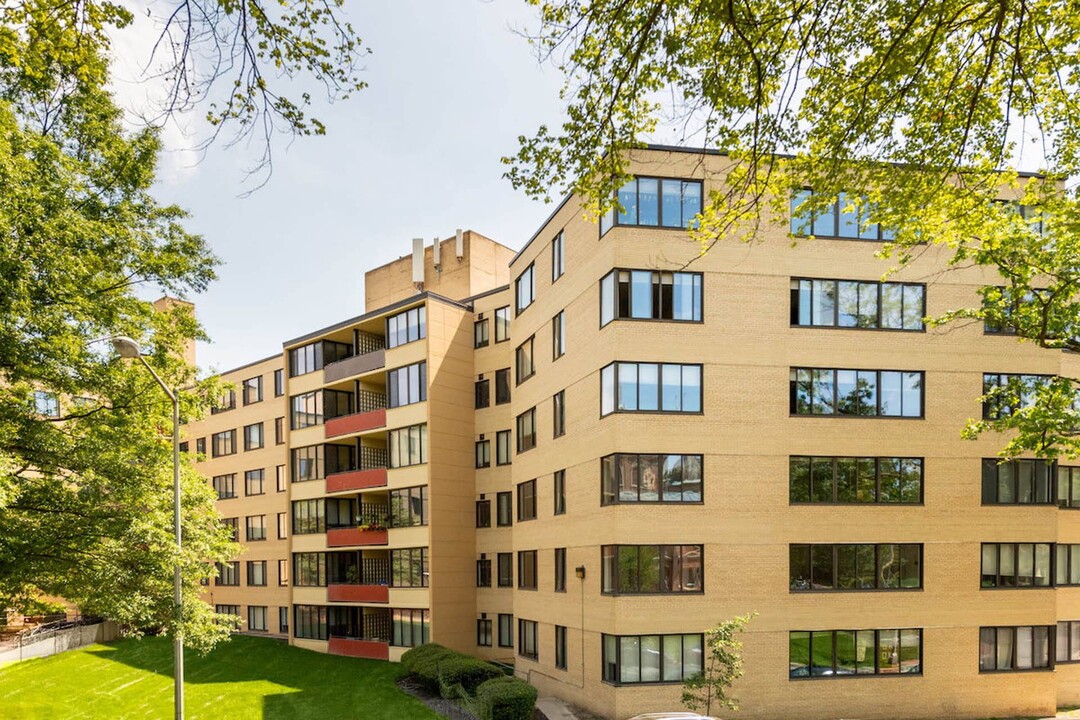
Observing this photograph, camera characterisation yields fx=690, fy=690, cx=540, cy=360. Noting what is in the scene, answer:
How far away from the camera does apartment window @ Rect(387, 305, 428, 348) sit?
3163 cm

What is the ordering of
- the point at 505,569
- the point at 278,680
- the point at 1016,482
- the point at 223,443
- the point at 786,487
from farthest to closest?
the point at 223,443 < the point at 505,569 < the point at 278,680 < the point at 1016,482 < the point at 786,487

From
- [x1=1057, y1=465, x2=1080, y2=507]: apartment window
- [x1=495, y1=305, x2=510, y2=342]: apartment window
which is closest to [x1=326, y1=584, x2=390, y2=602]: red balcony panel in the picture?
[x1=495, y1=305, x2=510, y2=342]: apartment window

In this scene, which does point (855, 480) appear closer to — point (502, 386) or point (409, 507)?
point (502, 386)

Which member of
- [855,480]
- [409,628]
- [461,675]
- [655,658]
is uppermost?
[855,480]

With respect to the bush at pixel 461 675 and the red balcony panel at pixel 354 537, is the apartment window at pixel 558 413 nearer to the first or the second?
the bush at pixel 461 675

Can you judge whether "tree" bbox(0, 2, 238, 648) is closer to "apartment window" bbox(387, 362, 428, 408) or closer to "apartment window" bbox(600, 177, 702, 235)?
"apartment window" bbox(600, 177, 702, 235)

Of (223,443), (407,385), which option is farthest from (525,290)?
(223,443)

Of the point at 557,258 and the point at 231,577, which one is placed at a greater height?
the point at 557,258

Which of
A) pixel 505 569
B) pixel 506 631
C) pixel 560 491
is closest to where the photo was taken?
pixel 560 491

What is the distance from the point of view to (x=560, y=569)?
77.9 ft

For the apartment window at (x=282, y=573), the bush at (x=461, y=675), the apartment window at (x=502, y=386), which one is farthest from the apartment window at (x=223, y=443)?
the bush at (x=461, y=675)

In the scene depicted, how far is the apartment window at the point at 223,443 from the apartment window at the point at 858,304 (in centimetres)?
3708

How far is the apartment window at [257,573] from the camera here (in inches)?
1652

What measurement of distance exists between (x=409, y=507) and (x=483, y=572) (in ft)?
14.7
